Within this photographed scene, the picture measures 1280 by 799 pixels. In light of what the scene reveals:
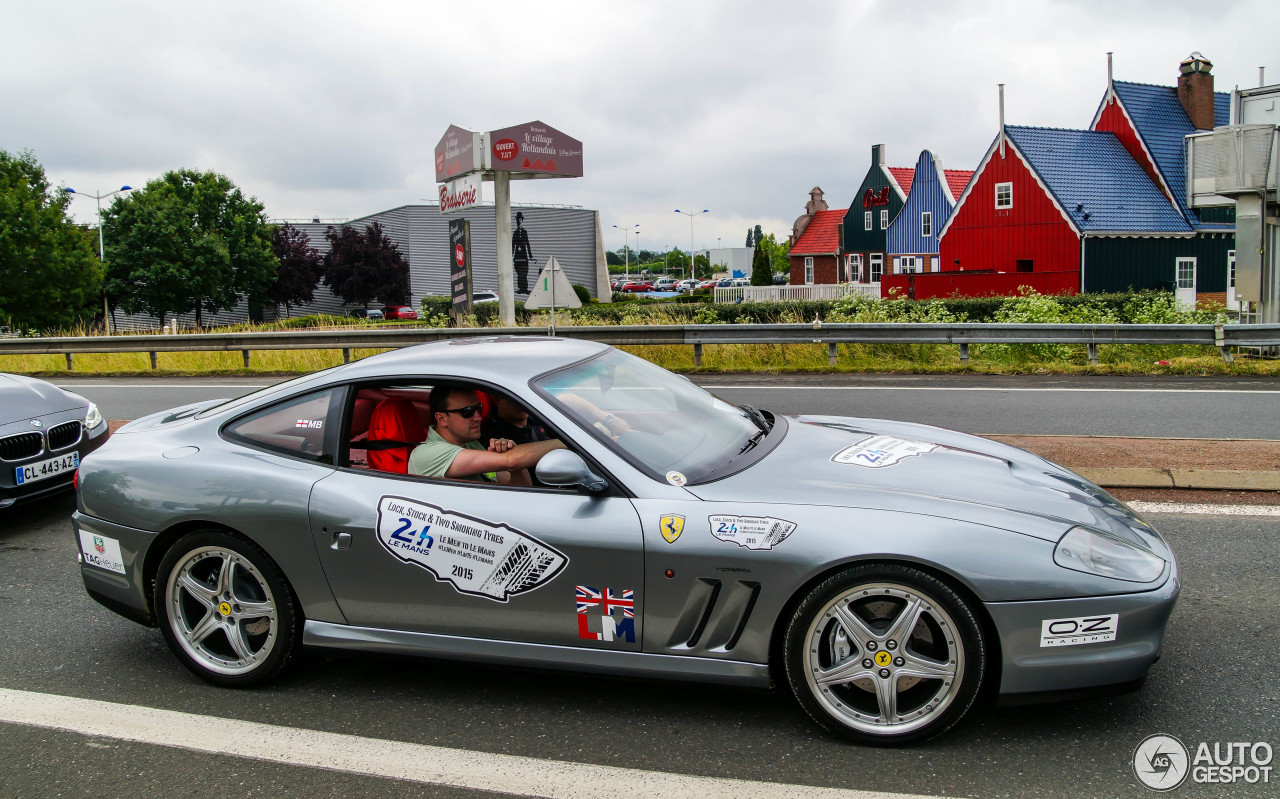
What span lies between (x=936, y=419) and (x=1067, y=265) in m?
31.0

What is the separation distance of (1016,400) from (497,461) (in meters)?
8.59

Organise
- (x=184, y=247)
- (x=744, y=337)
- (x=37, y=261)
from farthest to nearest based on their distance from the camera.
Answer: (x=184, y=247) < (x=37, y=261) < (x=744, y=337)

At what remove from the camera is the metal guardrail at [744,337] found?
1349 centimetres

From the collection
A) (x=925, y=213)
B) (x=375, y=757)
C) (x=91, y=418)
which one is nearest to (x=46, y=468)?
(x=91, y=418)

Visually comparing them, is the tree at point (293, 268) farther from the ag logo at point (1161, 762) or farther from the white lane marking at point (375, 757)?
the ag logo at point (1161, 762)

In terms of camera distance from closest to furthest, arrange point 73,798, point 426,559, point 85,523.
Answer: point 73,798 < point 426,559 < point 85,523

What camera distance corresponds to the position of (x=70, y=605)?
4.80 meters

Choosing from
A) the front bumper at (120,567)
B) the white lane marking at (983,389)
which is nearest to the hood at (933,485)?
the front bumper at (120,567)

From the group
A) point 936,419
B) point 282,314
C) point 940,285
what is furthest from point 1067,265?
point 282,314

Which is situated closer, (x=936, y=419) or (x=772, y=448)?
(x=772, y=448)

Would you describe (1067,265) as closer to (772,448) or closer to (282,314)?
(772,448)

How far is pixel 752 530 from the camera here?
123 inches

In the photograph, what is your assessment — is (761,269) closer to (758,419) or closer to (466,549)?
(758,419)

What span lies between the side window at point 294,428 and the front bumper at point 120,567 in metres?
0.56
